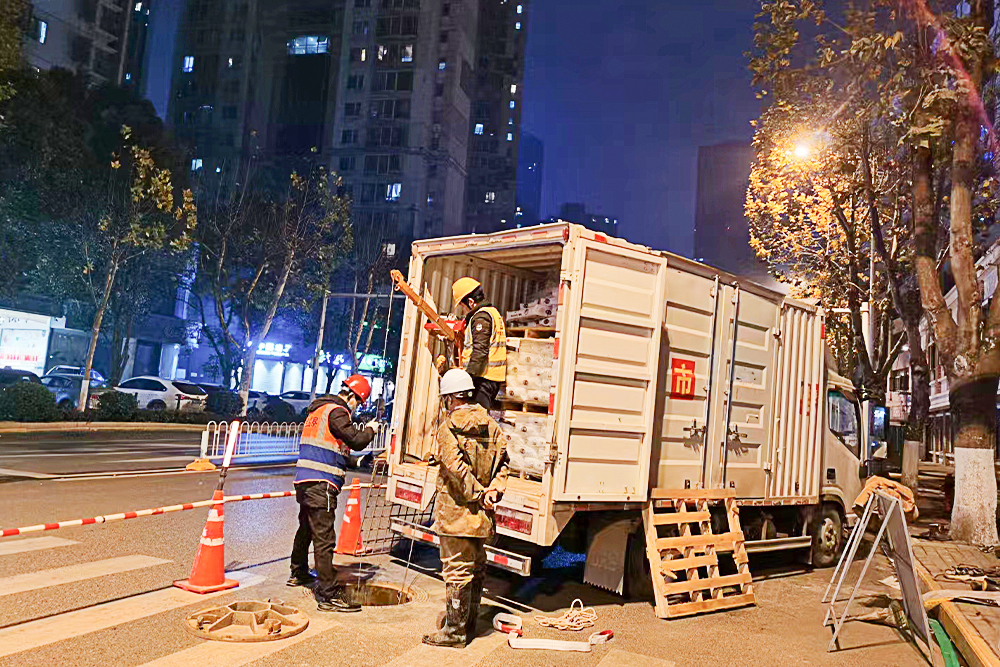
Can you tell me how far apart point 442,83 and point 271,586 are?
82434mm

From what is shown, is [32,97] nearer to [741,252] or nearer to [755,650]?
[755,650]

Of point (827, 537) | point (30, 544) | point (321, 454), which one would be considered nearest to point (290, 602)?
point (321, 454)

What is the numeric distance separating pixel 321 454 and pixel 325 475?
0.19 m

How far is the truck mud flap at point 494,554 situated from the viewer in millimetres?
6504

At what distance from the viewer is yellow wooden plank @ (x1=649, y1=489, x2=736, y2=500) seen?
7.29 metres

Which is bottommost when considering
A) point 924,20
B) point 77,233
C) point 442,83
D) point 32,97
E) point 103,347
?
point 103,347

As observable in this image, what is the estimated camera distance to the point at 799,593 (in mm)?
8539

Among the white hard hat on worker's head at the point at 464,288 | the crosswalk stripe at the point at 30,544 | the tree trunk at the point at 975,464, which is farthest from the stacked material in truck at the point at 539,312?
the tree trunk at the point at 975,464

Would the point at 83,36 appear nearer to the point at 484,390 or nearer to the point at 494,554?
the point at 484,390

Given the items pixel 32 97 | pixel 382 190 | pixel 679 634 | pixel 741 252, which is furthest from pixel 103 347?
pixel 741 252

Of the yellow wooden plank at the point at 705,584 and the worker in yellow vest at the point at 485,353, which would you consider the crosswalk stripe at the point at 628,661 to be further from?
the worker in yellow vest at the point at 485,353

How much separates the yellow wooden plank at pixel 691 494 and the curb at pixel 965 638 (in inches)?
74.0

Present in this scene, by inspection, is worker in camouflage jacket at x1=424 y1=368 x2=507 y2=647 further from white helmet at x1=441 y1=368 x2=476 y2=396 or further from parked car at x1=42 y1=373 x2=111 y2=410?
parked car at x1=42 y1=373 x2=111 y2=410

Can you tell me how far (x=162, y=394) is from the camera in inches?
1236
